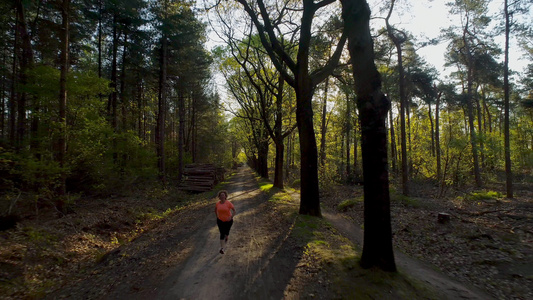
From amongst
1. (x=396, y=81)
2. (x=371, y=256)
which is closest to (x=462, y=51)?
(x=396, y=81)

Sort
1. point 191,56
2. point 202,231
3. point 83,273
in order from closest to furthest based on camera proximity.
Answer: point 83,273
point 202,231
point 191,56

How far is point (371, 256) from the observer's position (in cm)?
472

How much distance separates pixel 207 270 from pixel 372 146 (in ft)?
14.2

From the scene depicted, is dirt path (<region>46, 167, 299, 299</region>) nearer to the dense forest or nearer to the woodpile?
the dense forest

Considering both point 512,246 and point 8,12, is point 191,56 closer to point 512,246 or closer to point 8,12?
point 8,12

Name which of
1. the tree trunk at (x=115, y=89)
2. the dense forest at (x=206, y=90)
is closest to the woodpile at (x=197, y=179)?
the dense forest at (x=206, y=90)

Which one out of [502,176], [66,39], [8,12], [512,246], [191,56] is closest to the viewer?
[512,246]

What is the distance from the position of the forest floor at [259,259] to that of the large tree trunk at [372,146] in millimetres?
436

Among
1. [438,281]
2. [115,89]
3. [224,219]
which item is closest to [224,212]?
[224,219]

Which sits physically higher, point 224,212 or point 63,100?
point 63,100

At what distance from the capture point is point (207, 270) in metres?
5.34

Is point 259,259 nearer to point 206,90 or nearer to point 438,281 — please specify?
point 438,281

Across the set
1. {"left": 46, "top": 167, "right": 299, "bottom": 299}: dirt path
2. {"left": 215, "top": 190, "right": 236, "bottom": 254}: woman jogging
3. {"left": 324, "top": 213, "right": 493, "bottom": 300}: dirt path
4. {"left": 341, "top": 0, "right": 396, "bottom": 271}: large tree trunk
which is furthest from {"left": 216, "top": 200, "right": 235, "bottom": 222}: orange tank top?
{"left": 324, "top": 213, "right": 493, "bottom": 300}: dirt path

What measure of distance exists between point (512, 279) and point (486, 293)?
3.33 feet
